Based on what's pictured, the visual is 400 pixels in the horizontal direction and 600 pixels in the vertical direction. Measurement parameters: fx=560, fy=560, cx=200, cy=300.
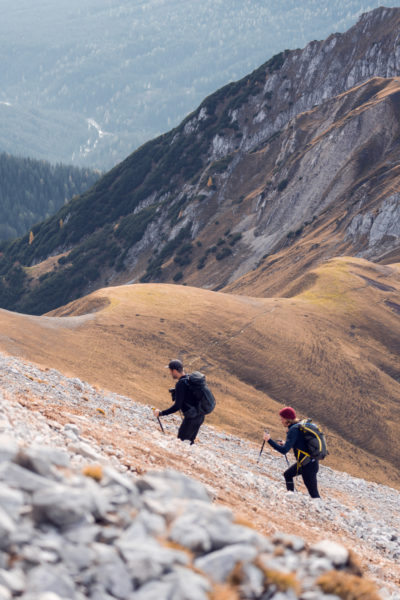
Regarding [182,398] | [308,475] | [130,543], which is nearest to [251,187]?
A: [308,475]

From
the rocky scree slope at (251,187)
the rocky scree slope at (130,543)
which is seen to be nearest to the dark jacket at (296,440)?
the rocky scree slope at (130,543)

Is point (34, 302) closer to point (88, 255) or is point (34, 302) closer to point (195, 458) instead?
point (88, 255)

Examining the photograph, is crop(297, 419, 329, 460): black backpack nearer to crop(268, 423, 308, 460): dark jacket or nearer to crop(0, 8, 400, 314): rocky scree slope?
crop(268, 423, 308, 460): dark jacket

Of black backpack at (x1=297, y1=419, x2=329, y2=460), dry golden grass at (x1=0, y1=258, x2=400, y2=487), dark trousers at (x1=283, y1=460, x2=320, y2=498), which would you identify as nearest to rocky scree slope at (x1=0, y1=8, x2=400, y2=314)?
dry golden grass at (x1=0, y1=258, x2=400, y2=487)

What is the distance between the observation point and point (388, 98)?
8656 centimetres

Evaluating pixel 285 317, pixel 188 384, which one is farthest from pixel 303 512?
pixel 285 317

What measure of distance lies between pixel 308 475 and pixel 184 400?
3.28m

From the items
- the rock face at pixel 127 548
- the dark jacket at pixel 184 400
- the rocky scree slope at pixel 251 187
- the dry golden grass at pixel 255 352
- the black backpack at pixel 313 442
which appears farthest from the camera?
the rocky scree slope at pixel 251 187

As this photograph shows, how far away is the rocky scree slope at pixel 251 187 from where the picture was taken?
83625mm

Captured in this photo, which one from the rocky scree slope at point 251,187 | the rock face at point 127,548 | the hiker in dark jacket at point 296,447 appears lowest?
the rock face at point 127,548

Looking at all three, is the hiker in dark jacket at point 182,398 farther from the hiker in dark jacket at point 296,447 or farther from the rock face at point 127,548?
the rock face at point 127,548

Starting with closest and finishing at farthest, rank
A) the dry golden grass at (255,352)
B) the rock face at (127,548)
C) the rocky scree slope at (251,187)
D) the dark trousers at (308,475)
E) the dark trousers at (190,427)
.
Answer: the rock face at (127,548) < the dark trousers at (308,475) < the dark trousers at (190,427) < the dry golden grass at (255,352) < the rocky scree slope at (251,187)

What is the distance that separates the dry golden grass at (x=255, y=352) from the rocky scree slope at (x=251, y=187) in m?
27.5

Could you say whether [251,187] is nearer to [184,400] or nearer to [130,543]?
[184,400]
